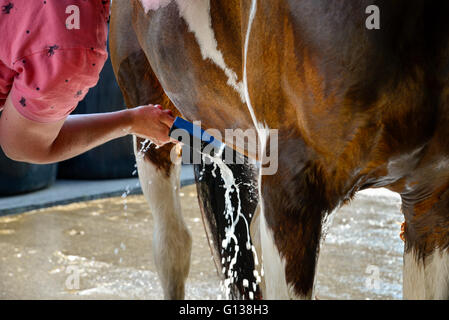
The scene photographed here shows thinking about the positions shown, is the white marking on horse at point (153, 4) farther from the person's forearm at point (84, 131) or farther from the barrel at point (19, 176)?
the barrel at point (19, 176)

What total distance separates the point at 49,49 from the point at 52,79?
5 centimetres

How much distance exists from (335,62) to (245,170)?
846 millimetres

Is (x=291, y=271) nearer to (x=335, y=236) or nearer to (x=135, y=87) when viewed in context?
(x=135, y=87)

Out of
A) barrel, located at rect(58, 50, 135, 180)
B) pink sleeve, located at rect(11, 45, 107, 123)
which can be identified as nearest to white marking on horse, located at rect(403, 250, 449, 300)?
pink sleeve, located at rect(11, 45, 107, 123)

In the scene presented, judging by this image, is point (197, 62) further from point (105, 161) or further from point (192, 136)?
point (105, 161)

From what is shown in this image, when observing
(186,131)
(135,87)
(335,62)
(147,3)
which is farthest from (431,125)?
(135,87)

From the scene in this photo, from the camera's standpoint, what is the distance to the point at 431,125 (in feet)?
2.51

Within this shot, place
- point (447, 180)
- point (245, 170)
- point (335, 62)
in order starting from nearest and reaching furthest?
1. point (335, 62)
2. point (447, 180)
3. point (245, 170)

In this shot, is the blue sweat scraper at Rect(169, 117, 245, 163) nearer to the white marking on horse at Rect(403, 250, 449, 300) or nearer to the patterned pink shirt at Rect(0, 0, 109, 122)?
the patterned pink shirt at Rect(0, 0, 109, 122)

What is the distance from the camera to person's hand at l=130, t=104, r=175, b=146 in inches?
47.7

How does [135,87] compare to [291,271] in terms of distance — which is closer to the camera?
[291,271]

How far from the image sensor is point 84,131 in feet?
3.87

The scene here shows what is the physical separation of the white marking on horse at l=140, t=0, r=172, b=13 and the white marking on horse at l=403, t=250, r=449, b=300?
67 centimetres

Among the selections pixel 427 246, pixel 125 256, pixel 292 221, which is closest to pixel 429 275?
pixel 427 246
